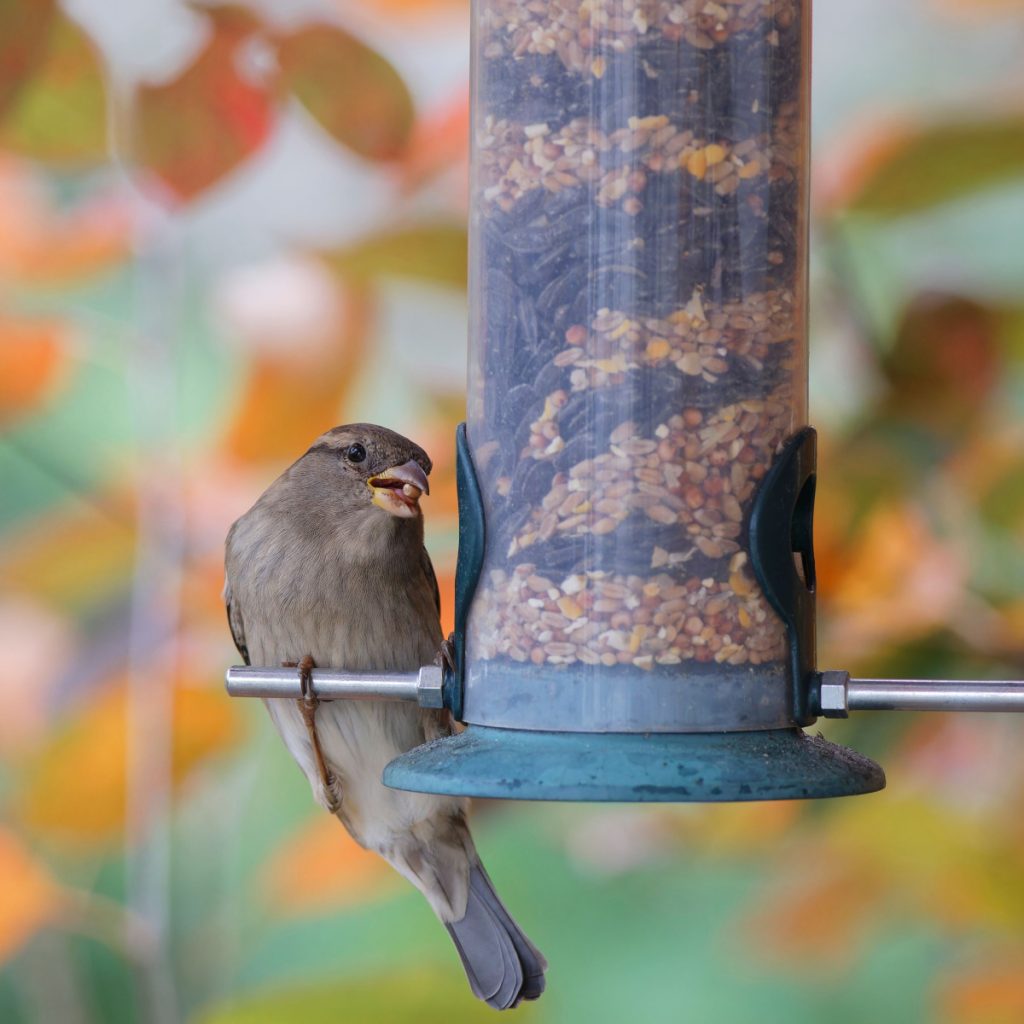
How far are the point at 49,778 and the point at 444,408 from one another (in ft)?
3.22

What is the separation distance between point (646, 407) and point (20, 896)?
1651 mm

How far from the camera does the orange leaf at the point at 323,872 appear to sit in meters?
3.30

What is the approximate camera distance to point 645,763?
6.59 feet

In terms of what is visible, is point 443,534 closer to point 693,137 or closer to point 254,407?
point 254,407

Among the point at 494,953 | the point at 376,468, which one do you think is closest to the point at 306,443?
the point at 376,468

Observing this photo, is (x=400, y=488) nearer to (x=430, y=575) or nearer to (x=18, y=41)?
(x=430, y=575)

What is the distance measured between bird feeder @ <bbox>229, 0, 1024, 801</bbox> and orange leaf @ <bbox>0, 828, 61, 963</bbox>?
1.11 m

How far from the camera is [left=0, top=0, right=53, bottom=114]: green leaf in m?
2.29

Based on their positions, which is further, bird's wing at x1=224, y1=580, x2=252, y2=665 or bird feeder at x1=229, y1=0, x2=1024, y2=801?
bird's wing at x1=224, y1=580, x2=252, y2=665

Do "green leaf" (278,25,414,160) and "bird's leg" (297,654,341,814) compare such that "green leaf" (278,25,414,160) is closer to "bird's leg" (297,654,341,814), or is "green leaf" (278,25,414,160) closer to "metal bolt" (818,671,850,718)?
"bird's leg" (297,654,341,814)

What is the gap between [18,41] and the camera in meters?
2.29

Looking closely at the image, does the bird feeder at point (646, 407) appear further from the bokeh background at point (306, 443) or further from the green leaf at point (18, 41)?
the green leaf at point (18, 41)

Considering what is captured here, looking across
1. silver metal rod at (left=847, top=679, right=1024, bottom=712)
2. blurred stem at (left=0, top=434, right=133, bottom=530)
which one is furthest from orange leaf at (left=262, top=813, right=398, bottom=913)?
silver metal rod at (left=847, top=679, right=1024, bottom=712)

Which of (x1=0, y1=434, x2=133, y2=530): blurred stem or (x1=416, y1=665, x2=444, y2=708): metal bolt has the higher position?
(x1=0, y1=434, x2=133, y2=530): blurred stem
